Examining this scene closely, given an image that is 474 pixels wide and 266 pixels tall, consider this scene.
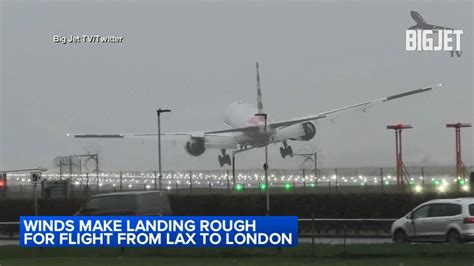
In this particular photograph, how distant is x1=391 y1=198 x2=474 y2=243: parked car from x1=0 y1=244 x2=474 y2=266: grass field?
125 inches

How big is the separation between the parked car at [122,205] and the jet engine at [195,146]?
133 feet

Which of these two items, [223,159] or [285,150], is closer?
[285,150]

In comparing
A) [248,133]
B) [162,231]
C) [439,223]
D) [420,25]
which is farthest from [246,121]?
[162,231]

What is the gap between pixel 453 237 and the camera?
26.2 m

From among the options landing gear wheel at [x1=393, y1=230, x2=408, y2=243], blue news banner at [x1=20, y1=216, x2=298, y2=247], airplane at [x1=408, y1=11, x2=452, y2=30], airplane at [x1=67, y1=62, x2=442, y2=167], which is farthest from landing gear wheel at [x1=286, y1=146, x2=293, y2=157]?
blue news banner at [x1=20, y1=216, x2=298, y2=247]

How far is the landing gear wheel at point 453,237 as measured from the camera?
25969mm

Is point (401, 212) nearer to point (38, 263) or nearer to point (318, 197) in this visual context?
point (318, 197)

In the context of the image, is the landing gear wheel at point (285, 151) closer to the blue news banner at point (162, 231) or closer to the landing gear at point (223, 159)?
the landing gear at point (223, 159)

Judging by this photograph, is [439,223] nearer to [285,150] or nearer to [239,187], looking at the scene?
[239,187]

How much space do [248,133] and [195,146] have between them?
4.37 meters

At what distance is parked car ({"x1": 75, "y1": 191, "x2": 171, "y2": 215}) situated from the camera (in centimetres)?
2888

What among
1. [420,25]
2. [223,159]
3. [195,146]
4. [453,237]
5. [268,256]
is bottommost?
[268,256]

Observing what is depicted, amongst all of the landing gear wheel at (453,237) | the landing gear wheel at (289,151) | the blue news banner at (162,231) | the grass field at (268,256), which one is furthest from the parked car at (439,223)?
the landing gear wheel at (289,151)

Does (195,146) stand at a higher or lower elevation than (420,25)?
lower
